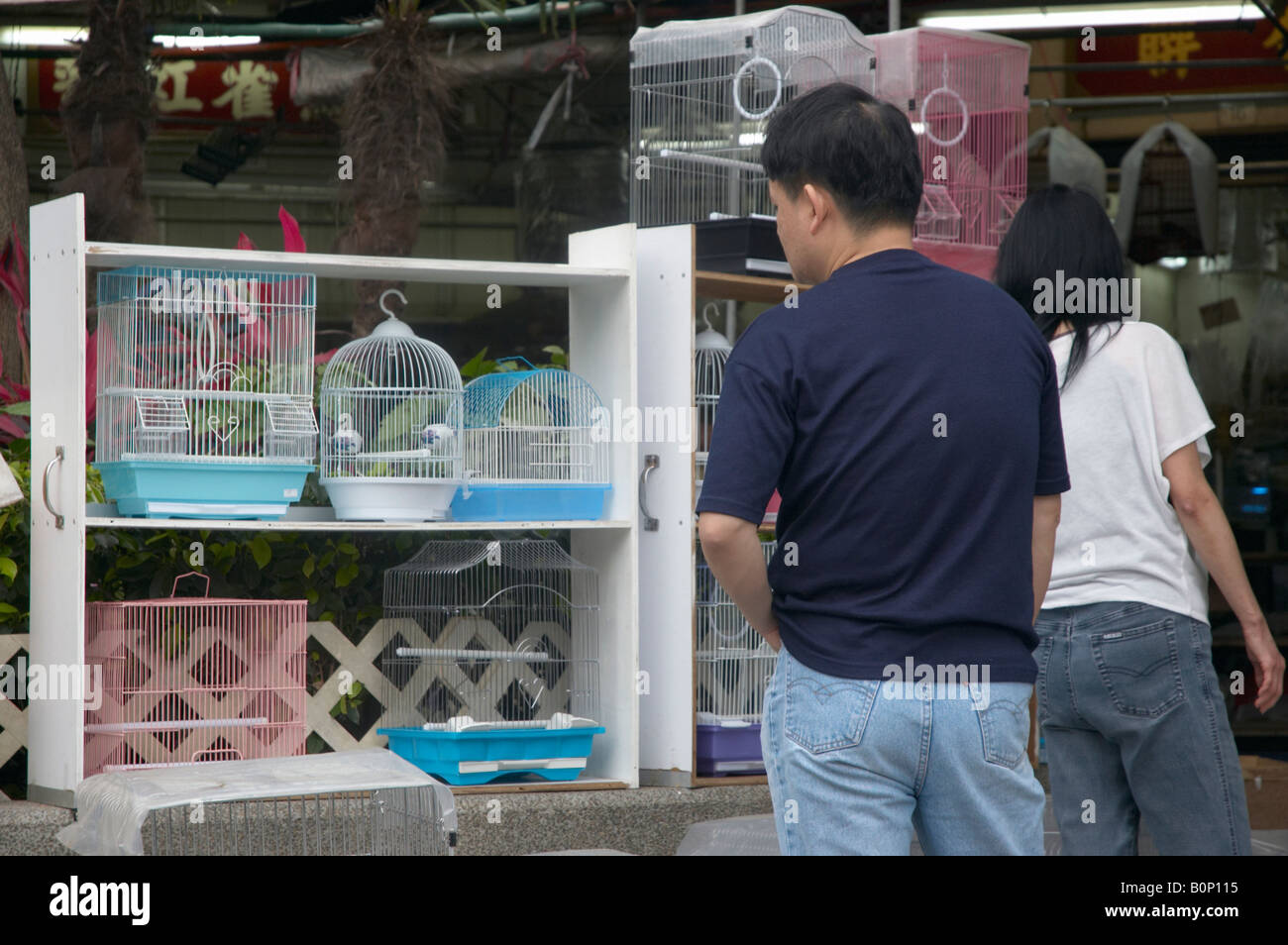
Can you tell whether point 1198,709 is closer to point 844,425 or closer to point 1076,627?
point 1076,627

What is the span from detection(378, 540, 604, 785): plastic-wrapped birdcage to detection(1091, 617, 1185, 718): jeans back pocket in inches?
70.6

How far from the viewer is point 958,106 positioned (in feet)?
15.2

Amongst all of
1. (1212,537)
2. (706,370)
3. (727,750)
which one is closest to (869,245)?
(1212,537)

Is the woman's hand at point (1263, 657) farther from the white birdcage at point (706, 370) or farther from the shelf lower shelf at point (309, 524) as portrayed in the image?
the white birdcage at point (706, 370)

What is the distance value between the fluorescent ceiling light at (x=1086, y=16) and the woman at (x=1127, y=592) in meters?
4.63

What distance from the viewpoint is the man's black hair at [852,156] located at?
66.7 inches

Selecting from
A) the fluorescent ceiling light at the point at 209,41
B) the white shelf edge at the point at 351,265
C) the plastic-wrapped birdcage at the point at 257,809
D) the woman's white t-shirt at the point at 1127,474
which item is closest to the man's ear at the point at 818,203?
the woman's white t-shirt at the point at 1127,474

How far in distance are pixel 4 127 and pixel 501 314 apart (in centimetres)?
408

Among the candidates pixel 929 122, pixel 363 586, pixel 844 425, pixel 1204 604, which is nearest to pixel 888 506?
pixel 844 425

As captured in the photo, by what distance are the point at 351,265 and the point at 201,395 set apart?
479mm

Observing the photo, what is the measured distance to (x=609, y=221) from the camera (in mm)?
7594

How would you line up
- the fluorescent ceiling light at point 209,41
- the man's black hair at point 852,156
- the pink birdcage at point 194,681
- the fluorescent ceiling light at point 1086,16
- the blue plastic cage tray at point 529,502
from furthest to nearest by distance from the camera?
1. the fluorescent ceiling light at point 209,41
2. the fluorescent ceiling light at point 1086,16
3. the blue plastic cage tray at point 529,502
4. the pink birdcage at point 194,681
5. the man's black hair at point 852,156

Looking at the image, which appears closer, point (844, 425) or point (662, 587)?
point (844, 425)

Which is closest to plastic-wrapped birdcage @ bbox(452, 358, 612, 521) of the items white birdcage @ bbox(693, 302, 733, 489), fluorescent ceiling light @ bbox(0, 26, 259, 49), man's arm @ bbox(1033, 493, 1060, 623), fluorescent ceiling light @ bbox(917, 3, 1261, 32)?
white birdcage @ bbox(693, 302, 733, 489)
